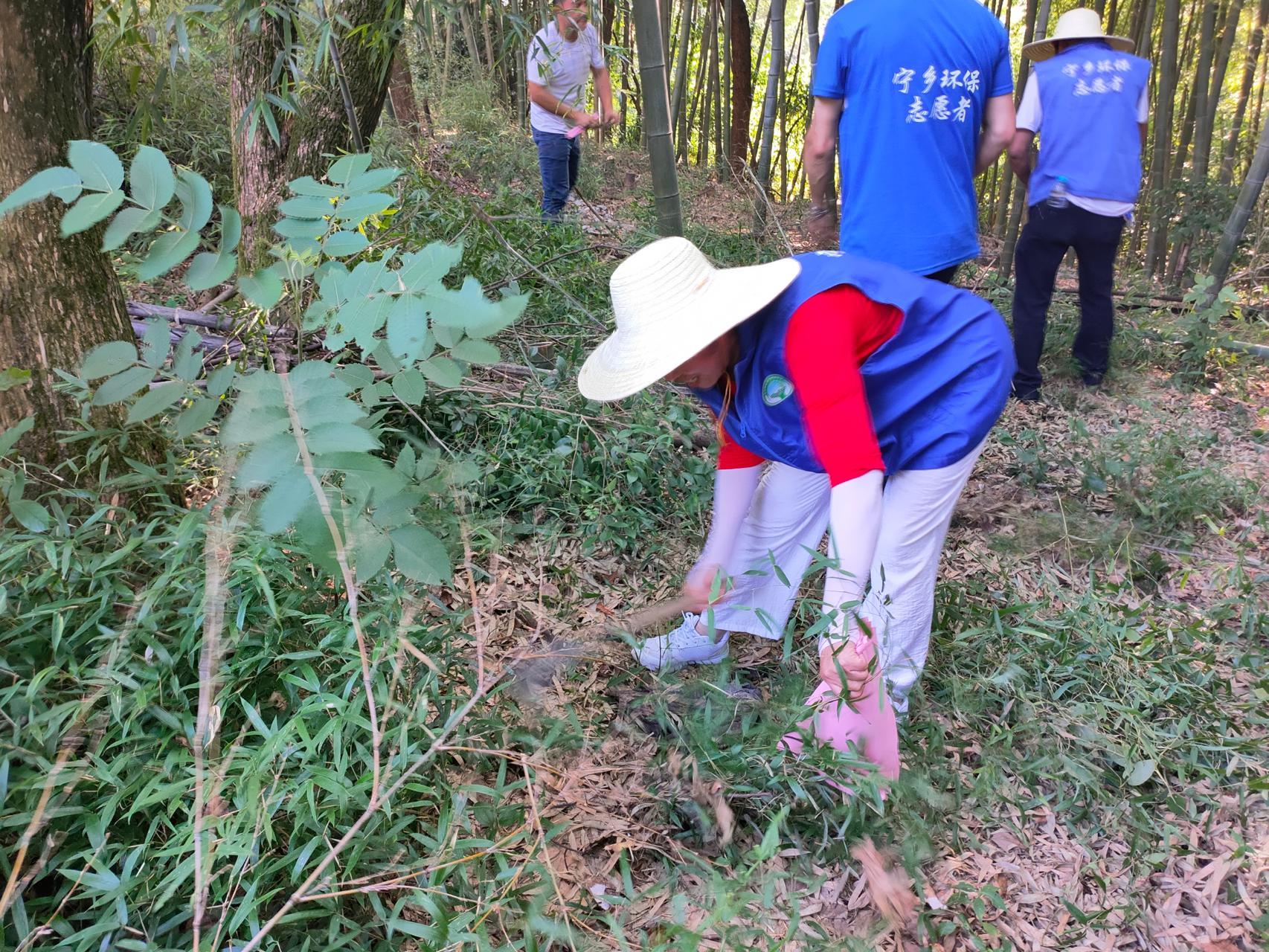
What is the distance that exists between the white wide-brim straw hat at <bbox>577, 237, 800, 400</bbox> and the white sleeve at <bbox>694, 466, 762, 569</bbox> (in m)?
0.41

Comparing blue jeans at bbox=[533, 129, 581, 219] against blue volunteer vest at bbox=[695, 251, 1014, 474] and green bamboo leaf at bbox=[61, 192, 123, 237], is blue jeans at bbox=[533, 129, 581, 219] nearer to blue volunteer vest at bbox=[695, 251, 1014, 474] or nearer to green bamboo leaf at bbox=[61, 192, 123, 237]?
blue volunteer vest at bbox=[695, 251, 1014, 474]

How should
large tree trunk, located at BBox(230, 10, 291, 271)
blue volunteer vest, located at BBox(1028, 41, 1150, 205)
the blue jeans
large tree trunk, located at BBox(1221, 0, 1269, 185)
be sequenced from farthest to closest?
large tree trunk, located at BBox(1221, 0, 1269, 185)
the blue jeans
blue volunteer vest, located at BBox(1028, 41, 1150, 205)
large tree trunk, located at BBox(230, 10, 291, 271)

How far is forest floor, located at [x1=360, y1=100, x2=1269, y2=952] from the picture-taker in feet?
4.58

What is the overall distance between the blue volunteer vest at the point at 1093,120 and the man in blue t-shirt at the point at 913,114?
913 millimetres

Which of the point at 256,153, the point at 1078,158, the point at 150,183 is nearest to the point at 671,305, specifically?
the point at 150,183

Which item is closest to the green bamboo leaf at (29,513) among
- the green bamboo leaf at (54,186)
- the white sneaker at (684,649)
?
the green bamboo leaf at (54,186)

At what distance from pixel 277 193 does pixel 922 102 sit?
2.09 meters

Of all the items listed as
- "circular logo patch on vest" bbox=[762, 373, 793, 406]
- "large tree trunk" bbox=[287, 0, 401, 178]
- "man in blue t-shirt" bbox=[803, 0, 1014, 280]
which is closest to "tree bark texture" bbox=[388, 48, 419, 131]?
"large tree trunk" bbox=[287, 0, 401, 178]

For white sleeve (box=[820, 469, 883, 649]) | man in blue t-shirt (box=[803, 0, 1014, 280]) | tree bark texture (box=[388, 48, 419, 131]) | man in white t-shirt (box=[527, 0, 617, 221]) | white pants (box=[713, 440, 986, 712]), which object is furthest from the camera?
tree bark texture (box=[388, 48, 419, 131])

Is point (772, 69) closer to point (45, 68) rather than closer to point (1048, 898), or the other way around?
point (45, 68)

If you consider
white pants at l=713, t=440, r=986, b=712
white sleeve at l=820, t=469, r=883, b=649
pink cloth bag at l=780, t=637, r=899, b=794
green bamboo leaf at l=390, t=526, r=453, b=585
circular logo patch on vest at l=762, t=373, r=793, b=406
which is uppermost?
circular logo patch on vest at l=762, t=373, r=793, b=406

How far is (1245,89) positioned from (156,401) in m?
7.33

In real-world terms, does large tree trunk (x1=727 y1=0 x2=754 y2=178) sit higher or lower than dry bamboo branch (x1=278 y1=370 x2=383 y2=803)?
higher

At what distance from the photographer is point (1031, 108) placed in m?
3.25
